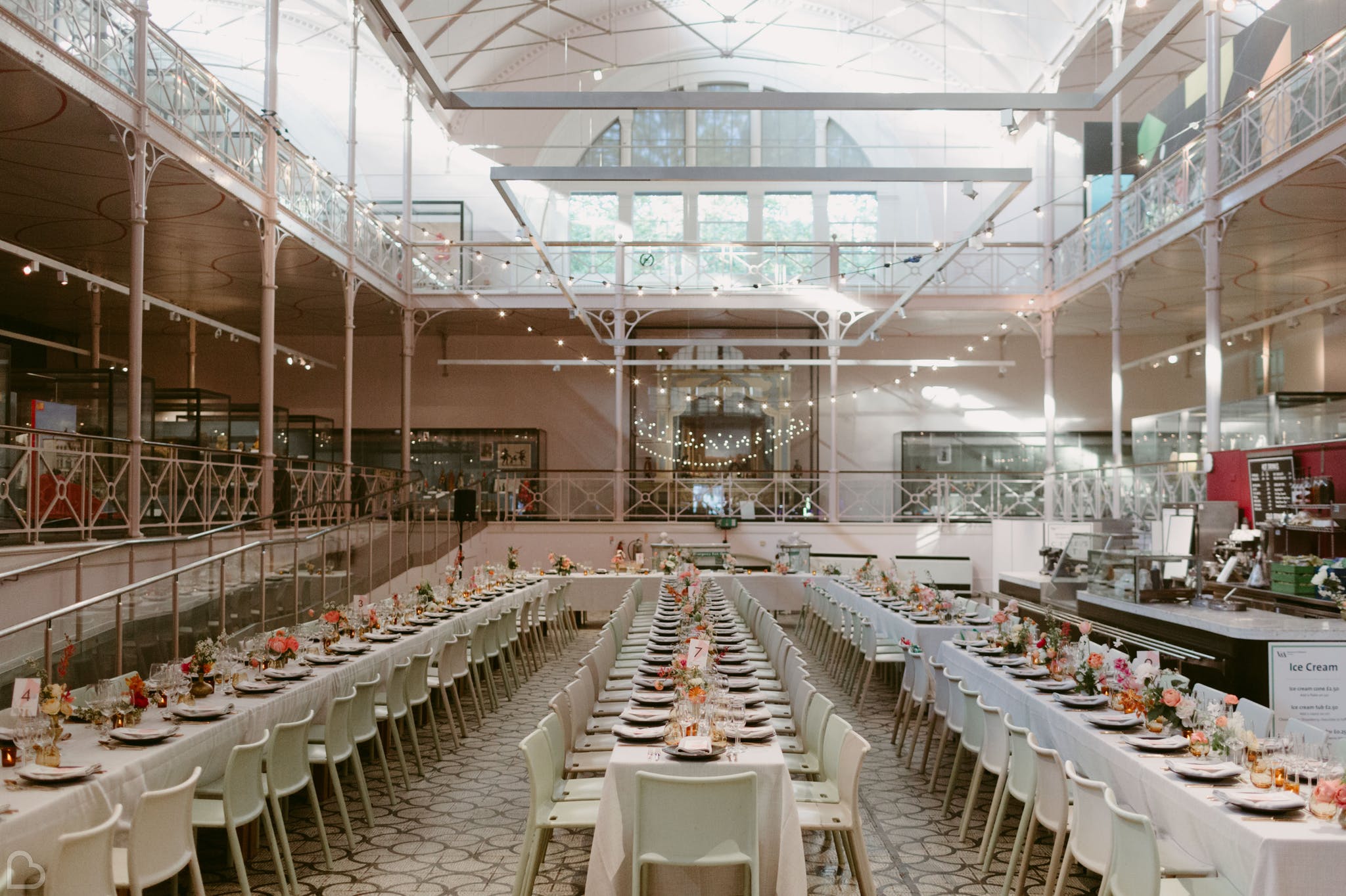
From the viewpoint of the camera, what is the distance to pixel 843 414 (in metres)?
A: 21.8

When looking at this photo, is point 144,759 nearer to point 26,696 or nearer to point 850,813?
point 26,696

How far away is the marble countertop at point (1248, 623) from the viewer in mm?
6871

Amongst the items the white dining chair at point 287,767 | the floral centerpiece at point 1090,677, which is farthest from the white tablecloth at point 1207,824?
the white dining chair at point 287,767

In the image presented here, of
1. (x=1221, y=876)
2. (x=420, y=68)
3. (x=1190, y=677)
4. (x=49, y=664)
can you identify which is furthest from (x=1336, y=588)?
(x=49, y=664)

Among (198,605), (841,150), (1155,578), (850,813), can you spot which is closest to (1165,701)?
(850,813)

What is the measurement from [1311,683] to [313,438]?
56.9ft

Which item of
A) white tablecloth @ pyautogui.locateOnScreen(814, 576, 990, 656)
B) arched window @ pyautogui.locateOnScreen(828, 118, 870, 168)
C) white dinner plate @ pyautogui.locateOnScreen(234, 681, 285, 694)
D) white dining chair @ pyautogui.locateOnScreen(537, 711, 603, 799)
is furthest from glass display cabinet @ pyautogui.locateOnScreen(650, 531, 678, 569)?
white dining chair @ pyautogui.locateOnScreen(537, 711, 603, 799)

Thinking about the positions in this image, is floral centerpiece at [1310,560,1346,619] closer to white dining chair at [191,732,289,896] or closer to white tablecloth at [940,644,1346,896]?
white tablecloth at [940,644,1346,896]

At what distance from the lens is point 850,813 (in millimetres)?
4801

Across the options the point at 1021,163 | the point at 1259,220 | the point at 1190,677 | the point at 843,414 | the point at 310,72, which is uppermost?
the point at 310,72

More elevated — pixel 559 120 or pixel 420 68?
pixel 559 120

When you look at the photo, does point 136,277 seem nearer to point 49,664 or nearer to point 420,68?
point 420,68

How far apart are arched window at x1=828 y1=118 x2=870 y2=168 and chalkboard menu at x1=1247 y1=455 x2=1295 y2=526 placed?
13409mm

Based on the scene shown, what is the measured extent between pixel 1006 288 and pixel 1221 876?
15286 millimetres
